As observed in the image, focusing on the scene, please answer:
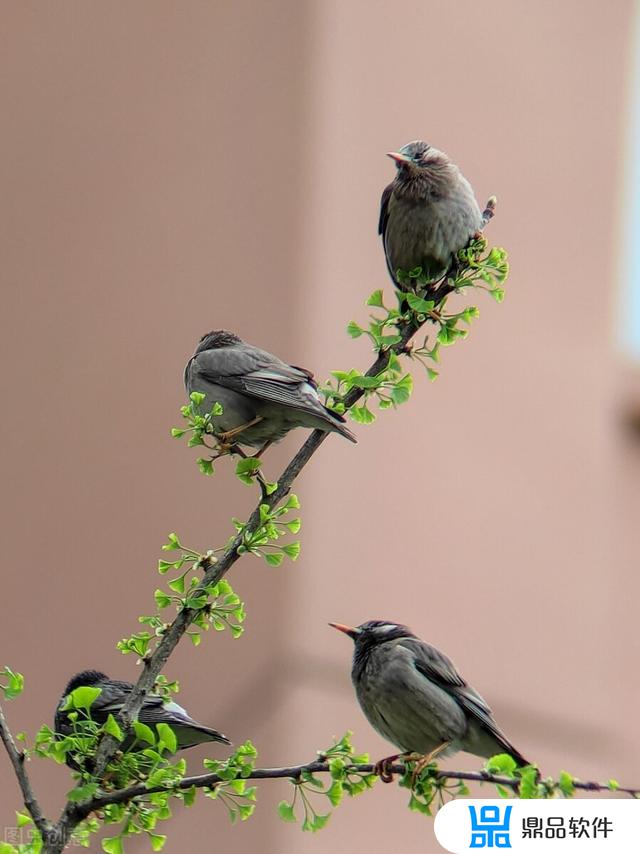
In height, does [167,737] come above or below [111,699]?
→ above

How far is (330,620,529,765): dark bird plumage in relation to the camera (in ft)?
11.2

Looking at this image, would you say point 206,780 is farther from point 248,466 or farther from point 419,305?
point 419,305

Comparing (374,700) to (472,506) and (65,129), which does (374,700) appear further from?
(65,129)

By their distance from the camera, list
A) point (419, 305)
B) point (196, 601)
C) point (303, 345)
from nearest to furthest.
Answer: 1. point (196, 601)
2. point (419, 305)
3. point (303, 345)

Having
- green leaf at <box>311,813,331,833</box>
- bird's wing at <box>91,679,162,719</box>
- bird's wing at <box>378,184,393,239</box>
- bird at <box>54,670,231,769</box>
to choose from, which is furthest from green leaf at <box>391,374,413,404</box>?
bird's wing at <box>378,184,393,239</box>

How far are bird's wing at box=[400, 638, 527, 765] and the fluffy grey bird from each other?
1.02 m

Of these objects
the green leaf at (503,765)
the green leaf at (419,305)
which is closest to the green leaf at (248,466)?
the green leaf at (419,305)

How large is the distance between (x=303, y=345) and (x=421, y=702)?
369 cm

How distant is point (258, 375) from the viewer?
11.1 feet

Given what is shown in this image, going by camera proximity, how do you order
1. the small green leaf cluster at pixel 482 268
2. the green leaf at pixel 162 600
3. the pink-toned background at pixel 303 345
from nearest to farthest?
1. the green leaf at pixel 162 600
2. the small green leaf cluster at pixel 482 268
3. the pink-toned background at pixel 303 345

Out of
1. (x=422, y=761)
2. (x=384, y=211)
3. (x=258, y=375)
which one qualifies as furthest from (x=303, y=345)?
(x=422, y=761)

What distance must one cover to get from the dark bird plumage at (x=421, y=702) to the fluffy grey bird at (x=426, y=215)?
1039 millimetres

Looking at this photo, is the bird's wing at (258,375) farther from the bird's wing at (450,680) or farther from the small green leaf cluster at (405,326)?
the bird's wing at (450,680)

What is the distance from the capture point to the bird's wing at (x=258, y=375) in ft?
10.6
